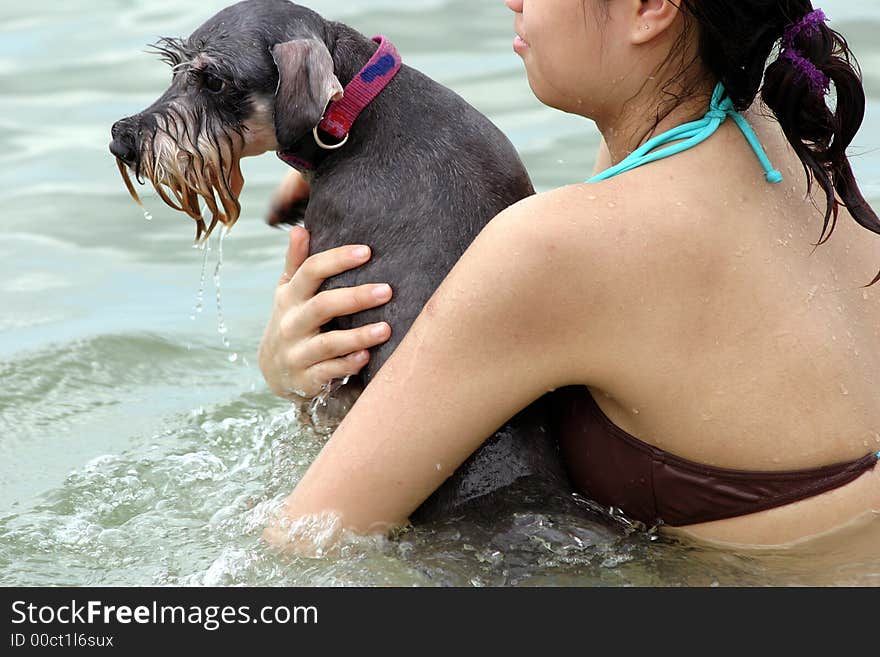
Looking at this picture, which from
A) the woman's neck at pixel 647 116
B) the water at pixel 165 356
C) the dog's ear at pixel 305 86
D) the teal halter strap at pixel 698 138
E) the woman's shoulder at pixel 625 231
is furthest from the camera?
the dog's ear at pixel 305 86

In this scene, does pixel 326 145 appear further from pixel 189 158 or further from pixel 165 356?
pixel 165 356

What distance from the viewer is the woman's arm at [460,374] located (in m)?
3.08

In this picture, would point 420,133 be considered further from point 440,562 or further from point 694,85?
point 440,562

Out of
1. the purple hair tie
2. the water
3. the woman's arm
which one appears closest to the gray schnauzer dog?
the woman's arm

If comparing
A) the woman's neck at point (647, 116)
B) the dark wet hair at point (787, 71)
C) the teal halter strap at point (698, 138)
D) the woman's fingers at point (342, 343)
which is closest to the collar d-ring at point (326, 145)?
the woman's fingers at point (342, 343)

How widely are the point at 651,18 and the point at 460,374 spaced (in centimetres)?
97

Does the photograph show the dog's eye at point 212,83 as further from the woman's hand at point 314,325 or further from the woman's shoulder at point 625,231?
the woman's shoulder at point 625,231

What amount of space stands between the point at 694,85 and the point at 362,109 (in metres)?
1.07

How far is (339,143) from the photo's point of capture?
389 cm

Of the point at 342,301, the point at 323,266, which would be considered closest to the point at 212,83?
the point at 323,266

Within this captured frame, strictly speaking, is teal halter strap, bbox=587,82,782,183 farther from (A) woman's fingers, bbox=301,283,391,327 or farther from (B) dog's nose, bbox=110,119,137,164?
(B) dog's nose, bbox=110,119,137,164

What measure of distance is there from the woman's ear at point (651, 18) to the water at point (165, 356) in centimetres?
128

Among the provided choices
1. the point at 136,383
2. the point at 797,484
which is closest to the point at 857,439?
the point at 797,484

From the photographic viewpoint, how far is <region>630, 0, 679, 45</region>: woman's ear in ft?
10.2
